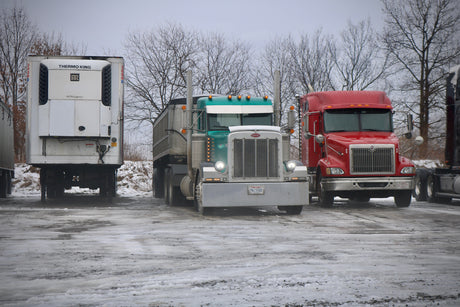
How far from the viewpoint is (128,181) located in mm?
35469

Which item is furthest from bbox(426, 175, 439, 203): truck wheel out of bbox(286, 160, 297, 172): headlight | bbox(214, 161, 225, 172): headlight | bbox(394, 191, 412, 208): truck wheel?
bbox(214, 161, 225, 172): headlight

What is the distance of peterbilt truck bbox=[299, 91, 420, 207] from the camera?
1850 cm

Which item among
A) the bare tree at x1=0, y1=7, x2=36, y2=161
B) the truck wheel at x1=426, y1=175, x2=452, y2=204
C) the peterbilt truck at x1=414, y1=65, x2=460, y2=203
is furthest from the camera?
the bare tree at x1=0, y1=7, x2=36, y2=161

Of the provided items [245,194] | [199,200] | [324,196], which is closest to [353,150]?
[324,196]

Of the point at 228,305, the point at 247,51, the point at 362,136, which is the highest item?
the point at 247,51

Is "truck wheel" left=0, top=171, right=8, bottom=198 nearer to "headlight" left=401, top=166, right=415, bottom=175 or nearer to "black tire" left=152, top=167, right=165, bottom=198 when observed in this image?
"black tire" left=152, top=167, right=165, bottom=198

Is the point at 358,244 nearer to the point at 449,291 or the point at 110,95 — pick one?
the point at 449,291

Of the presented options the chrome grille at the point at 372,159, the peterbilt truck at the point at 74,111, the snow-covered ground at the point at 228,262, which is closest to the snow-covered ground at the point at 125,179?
the peterbilt truck at the point at 74,111

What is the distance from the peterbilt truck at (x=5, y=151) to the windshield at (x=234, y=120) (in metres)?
11.9

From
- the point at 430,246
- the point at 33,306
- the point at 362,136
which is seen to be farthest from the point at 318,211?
the point at 33,306

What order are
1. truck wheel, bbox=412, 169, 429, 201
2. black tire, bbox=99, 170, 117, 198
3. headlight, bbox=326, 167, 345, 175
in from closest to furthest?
headlight, bbox=326, 167, 345, 175 < black tire, bbox=99, 170, 117, 198 < truck wheel, bbox=412, 169, 429, 201

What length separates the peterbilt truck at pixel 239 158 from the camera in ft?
50.8

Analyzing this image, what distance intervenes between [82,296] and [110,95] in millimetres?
13884

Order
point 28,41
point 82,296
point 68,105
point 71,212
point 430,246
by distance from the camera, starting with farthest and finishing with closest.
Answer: point 28,41 < point 68,105 < point 71,212 < point 430,246 < point 82,296
